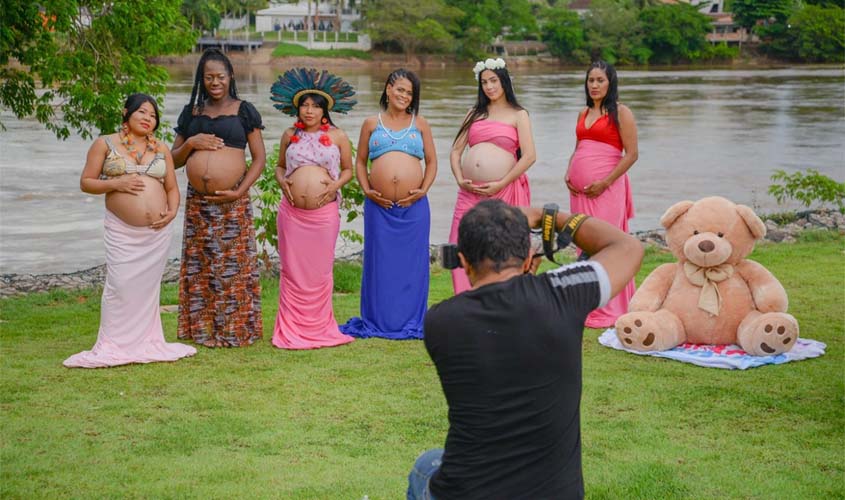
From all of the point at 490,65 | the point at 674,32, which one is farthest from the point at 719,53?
the point at 490,65

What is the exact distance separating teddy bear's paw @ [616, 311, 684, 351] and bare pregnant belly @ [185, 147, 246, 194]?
2.71 metres

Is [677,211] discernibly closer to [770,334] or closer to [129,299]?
[770,334]

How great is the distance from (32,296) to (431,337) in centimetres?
773

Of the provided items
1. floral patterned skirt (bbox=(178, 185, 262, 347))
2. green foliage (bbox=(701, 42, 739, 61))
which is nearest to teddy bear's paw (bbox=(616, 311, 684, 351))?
floral patterned skirt (bbox=(178, 185, 262, 347))

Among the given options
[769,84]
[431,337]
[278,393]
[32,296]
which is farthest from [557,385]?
[769,84]

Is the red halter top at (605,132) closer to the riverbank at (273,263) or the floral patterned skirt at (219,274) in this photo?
the floral patterned skirt at (219,274)

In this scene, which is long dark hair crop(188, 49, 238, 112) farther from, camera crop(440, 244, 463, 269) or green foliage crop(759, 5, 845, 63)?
green foliage crop(759, 5, 845, 63)

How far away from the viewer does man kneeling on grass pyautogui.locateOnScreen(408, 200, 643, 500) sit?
2986mm

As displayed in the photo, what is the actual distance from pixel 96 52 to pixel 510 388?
7.92m

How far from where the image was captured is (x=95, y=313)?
28.8ft

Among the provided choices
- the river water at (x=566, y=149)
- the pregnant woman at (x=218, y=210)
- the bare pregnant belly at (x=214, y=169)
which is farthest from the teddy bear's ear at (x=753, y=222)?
the river water at (x=566, y=149)

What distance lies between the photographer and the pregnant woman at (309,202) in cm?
717

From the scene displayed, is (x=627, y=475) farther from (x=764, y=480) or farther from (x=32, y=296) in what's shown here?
(x=32, y=296)

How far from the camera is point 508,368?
2.98 metres
